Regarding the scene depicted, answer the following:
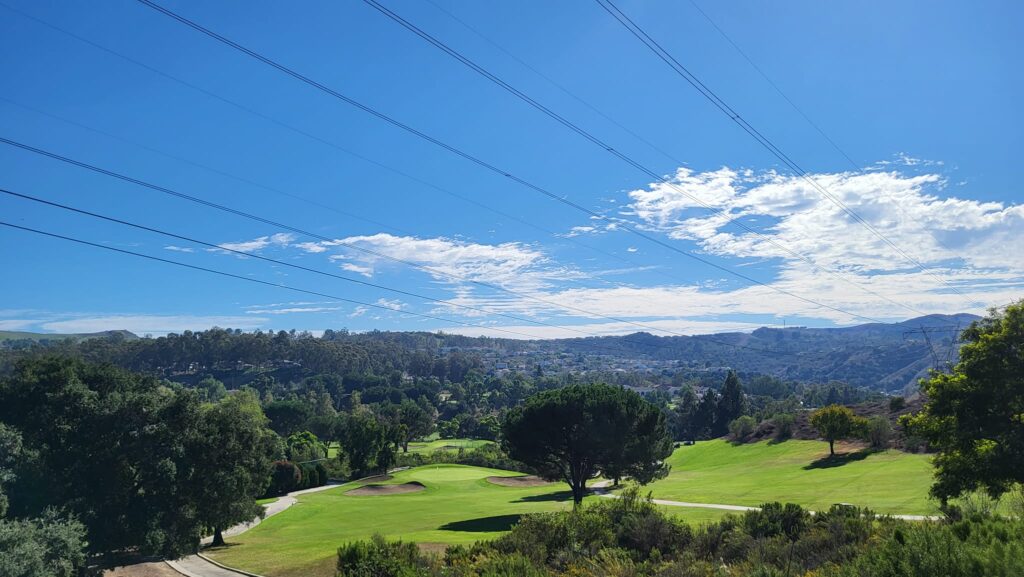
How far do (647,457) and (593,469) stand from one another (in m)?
4.55

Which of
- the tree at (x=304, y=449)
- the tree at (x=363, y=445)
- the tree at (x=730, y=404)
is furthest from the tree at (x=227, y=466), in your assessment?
the tree at (x=730, y=404)

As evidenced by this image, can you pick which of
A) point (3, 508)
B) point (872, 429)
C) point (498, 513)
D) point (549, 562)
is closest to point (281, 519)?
point (498, 513)

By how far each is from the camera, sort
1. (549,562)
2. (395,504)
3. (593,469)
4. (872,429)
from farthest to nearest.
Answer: (872,429), (395,504), (593,469), (549,562)

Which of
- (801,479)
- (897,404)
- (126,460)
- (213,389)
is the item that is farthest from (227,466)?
(213,389)

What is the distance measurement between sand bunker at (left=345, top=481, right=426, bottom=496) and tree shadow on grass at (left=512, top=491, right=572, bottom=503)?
1489 cm

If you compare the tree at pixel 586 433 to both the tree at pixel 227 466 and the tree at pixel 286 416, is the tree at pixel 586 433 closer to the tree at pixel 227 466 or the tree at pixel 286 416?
the tree at pixel 227 466

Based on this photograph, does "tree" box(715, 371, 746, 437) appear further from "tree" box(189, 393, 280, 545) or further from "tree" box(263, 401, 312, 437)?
"tree" box(189, 393, 280, 545)

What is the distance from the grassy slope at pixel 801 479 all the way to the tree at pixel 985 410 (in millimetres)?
5312

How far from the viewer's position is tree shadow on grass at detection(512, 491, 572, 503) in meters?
53.0

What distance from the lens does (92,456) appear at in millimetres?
27812

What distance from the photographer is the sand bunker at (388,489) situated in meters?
63.2

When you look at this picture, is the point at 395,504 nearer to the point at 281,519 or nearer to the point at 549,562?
the point at 281,519

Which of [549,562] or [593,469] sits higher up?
[549,562]

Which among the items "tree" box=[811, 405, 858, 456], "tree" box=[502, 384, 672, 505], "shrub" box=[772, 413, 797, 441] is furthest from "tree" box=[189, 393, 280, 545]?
"shrub" box=[772, 413, 797, 441]
